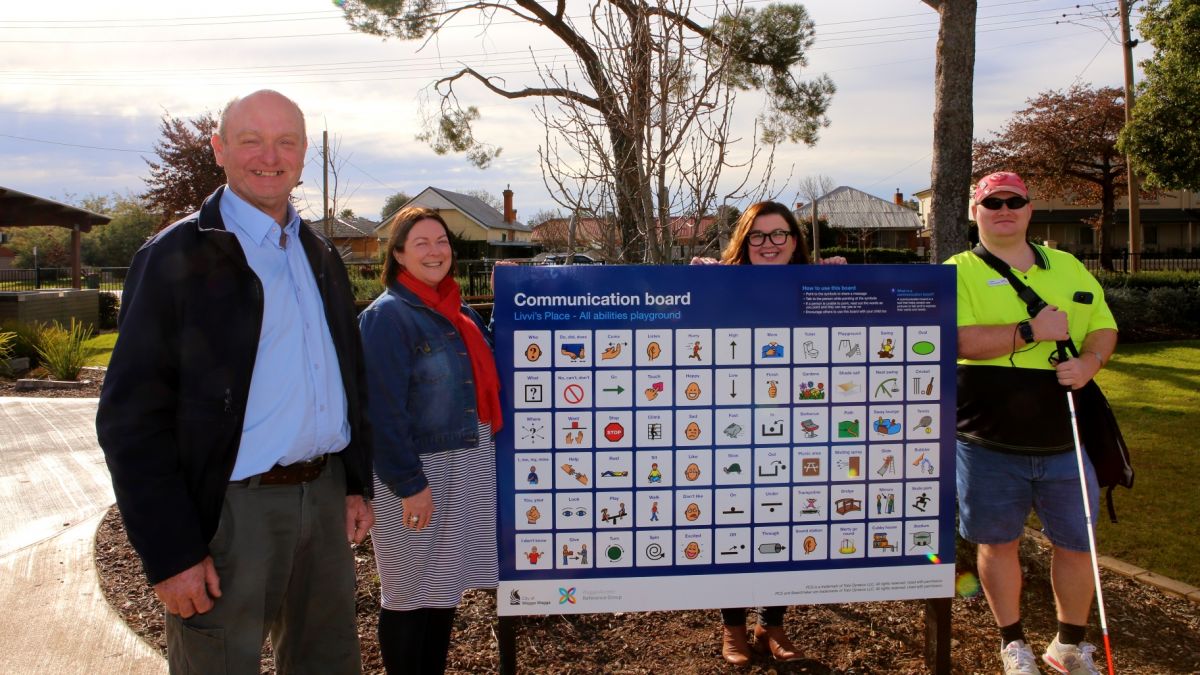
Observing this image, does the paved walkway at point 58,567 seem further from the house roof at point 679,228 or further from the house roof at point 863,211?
the house roof at point 863,211

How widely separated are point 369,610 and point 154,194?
2827 cm

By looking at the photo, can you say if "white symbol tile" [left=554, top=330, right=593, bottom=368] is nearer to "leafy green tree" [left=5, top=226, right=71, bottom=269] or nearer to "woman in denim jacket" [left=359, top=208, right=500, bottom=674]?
"woman in denim jacket" [left=359, top=208, right=500, bottom=674]

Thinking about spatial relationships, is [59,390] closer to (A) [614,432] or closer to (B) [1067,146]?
(A) [614,432]

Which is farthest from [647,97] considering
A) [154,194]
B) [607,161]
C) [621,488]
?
[154,194]

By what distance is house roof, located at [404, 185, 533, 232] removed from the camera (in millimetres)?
59938

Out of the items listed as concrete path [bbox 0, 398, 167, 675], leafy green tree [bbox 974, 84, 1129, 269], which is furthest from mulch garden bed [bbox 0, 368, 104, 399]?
leafy green tree [bbox 974, 84, 1129, 269]

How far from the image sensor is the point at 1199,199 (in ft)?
157

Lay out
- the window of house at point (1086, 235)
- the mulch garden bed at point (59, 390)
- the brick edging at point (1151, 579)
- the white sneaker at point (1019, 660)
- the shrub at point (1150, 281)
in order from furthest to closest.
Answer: the window of house at point (1086, 235) → the shrub at point (1150, 281) → the mulch garden bed at point (59, 390) → the brick edging at point (1151, 579) → the white sneaker at point (1019, 660)

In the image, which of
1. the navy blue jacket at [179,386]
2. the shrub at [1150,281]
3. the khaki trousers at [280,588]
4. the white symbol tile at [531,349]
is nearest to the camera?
the navy blue jacket at [179,386]

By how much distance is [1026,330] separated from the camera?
2977 mm

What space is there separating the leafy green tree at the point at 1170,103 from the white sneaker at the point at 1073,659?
1313 cm

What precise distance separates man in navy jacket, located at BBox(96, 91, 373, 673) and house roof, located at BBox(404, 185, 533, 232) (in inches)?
2270

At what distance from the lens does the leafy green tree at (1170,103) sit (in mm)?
12766

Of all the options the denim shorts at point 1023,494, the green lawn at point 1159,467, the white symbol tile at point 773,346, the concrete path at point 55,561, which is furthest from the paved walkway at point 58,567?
the white symbol tile at point 773,346
